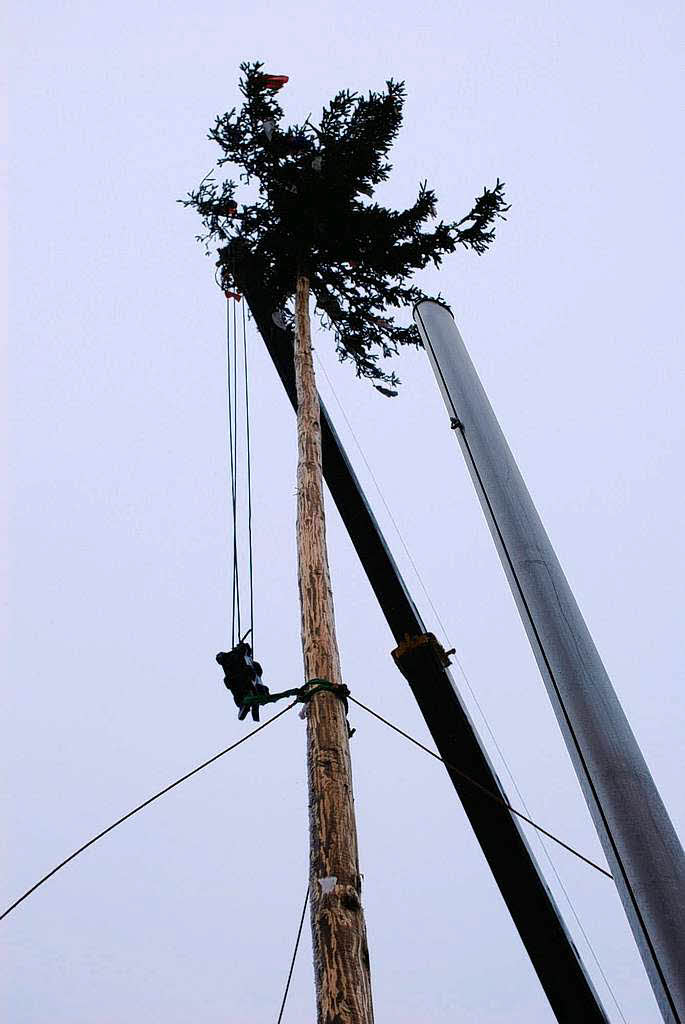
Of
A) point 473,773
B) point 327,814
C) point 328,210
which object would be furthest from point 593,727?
point 328,210

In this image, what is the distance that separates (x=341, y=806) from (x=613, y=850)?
3.24 ft

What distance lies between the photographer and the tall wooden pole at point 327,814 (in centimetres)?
218

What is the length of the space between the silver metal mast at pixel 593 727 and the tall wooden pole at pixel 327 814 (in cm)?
90

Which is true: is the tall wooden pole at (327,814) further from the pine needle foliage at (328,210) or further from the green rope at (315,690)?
the pine needle foliage at (328,210)

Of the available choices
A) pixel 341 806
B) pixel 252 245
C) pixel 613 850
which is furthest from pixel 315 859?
pixel 252 245

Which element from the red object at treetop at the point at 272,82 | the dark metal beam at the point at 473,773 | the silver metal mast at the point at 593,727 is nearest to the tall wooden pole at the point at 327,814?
the silver metal mast at the point at 593,727

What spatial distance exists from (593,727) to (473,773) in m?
1.89

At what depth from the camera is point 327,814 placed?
2.68m

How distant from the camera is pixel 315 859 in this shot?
254 cm

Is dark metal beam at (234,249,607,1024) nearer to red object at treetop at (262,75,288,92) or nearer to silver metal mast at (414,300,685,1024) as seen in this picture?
silver metal mast at (414,300,685,1024)

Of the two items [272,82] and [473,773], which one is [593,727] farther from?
[272,82]

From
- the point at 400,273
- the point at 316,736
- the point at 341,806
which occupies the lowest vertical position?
the point at 341,806

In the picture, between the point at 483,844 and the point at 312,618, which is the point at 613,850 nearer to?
the point at 312,618

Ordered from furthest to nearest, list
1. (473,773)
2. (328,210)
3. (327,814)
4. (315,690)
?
(328,210) < (473,773) < (315,690) < (327,814)
